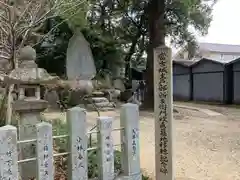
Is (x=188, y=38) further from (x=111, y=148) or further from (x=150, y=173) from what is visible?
(x=111, y=148)

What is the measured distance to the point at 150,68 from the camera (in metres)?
14.4

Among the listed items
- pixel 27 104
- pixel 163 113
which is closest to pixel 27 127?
pixel 27 104

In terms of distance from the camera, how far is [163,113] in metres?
4.22

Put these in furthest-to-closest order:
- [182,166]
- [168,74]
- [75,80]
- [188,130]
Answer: [75,80], [188,130], [182,166], [168,74]

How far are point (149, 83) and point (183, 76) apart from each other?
693 cm

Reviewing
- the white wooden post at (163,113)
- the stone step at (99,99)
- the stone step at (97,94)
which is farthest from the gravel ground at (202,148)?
the stone step at (97,94)

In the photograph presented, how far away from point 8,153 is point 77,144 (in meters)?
0.75

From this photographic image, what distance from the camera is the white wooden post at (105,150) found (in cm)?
365

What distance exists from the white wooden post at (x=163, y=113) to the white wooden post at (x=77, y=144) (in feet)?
3.77

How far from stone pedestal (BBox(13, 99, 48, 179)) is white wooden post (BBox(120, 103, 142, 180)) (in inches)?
40.1

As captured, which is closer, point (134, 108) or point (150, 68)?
point (134, 108)

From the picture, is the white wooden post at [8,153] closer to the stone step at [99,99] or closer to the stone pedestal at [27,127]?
the stone pedestal at [27,127]

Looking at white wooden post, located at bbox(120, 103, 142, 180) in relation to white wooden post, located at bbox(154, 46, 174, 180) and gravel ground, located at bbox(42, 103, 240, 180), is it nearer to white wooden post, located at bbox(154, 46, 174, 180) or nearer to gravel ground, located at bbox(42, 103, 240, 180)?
white wooden post, located at bbox(154, 46, 174, 180)

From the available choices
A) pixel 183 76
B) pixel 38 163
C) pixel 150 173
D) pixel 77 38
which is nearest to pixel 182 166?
pixel 150 173
